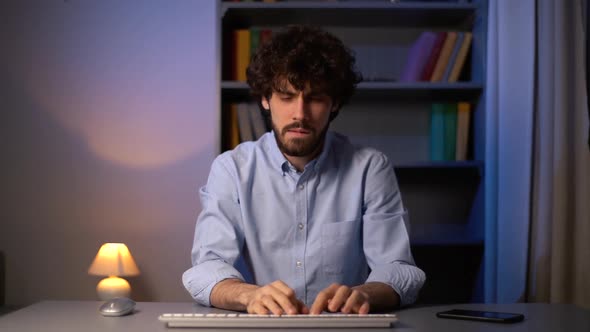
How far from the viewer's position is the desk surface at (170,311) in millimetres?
1178

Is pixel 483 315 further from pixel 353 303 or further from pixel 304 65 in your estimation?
pixel 304 65

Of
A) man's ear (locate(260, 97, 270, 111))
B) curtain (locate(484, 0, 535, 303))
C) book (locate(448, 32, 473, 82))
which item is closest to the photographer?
man's ear (locate(260, 97, 270, 111))

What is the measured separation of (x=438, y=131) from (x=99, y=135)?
5.43ft

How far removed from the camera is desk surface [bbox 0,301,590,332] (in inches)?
46.4

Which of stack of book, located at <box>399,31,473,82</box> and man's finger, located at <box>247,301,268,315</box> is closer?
man's finger, located at <box>247,301,268,315</box>

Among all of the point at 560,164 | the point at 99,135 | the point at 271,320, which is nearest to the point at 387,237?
the point at 271,320

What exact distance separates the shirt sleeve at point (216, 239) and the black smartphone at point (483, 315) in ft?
1.60

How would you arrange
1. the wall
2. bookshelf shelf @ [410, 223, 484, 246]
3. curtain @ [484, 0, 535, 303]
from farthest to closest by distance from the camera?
the wall < bookshelf shelf @ [410, 223, 484, 246] < curtain @ [484, 0, 535, 303]

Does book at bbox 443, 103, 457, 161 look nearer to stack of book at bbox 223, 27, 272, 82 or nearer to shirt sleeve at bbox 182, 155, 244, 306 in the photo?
stack of book at bbox 223, 27, 272, 82

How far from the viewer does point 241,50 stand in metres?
2.89

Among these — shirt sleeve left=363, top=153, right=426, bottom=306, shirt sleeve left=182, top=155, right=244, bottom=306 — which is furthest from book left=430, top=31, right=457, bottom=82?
shirt sleeve left=182, top=155, right=244, bottom=306

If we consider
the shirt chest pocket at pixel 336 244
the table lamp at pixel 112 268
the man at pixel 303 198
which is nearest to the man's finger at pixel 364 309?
the man at pixel 303 198

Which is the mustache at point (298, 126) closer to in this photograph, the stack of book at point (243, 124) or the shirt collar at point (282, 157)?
the shirt collar at point (282, 157)

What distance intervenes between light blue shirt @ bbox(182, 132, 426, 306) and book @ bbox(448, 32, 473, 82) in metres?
1.20
